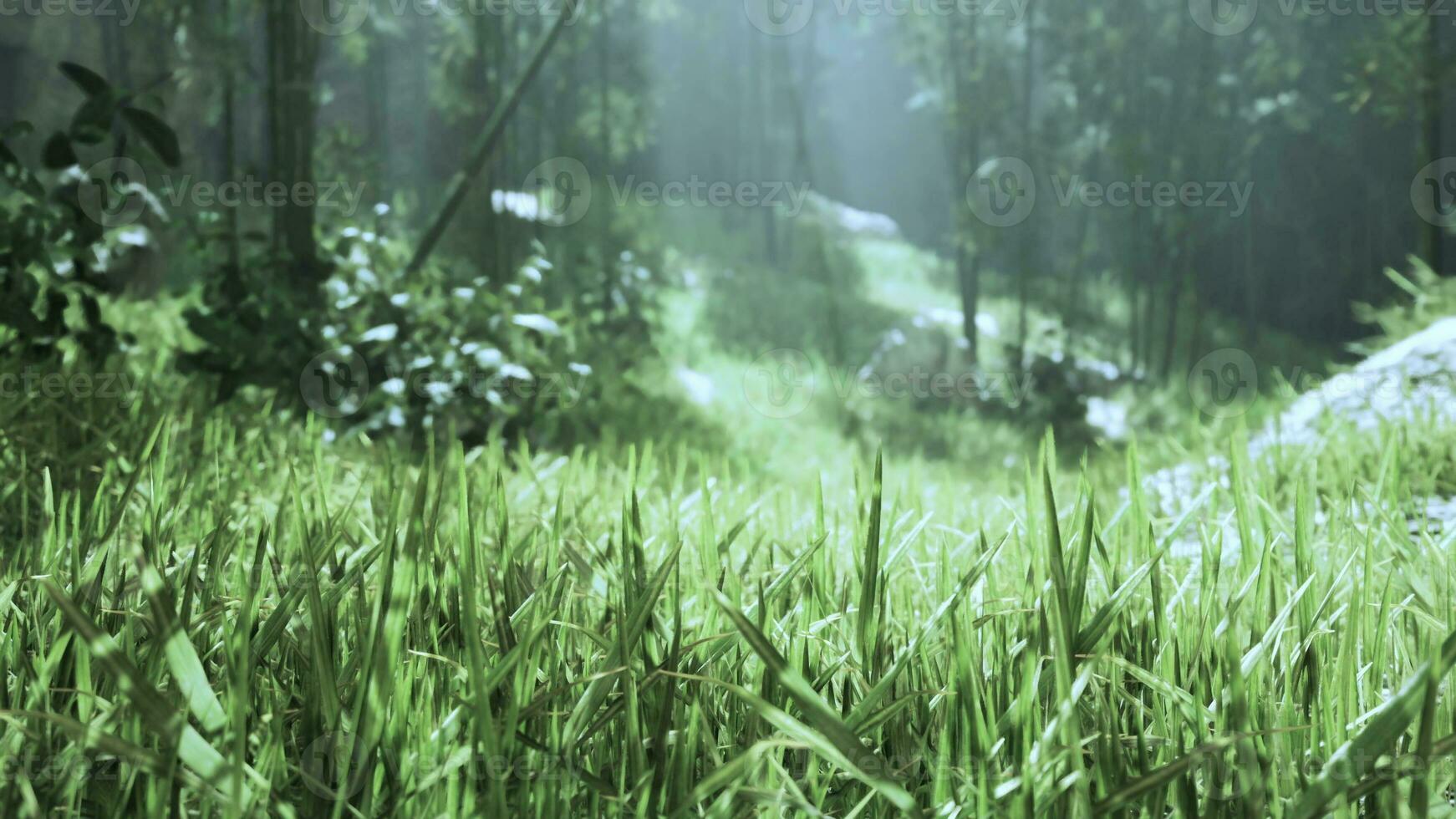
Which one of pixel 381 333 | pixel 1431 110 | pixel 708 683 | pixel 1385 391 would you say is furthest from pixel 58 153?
pixel 1431 110

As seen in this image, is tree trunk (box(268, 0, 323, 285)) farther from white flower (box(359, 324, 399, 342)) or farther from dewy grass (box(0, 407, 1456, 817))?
dewy grass (box(0, 407, 1456, 817))

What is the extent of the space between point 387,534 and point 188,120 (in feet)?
25.9

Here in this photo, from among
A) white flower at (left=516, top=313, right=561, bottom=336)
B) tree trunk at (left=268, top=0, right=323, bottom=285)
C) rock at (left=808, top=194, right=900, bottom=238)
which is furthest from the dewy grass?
rock at (left=808, top=194, right=900, bottom=238)

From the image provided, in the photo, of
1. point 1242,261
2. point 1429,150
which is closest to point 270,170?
point 1429,150

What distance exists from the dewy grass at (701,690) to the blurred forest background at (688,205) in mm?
1477

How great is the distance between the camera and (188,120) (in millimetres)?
7355

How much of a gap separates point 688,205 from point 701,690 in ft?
58.0

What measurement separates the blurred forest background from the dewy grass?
4.85ft

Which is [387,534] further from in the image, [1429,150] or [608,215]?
[608,215]

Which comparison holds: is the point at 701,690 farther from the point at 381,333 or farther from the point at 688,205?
the point at 688,205

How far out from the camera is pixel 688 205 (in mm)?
18062

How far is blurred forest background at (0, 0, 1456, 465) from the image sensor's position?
10.2 feet

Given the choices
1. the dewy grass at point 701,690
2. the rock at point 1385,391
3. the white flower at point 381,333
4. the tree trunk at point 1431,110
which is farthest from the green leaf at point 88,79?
the tree trunk at point 1431,110

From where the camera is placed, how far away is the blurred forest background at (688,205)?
3.10 m
